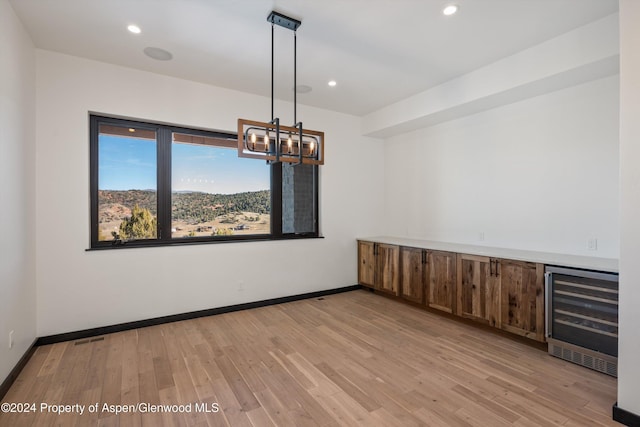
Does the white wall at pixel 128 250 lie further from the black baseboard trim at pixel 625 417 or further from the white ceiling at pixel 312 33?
the black baseboard trim at pixel 625 417

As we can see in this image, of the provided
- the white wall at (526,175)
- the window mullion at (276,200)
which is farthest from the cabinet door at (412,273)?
the window mullion at (276,200)

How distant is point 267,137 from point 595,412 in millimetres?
3180

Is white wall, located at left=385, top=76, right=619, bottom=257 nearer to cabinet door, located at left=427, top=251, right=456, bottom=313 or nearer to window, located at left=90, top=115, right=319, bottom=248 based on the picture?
cabinet door, located at left=427, top=251, right=456, bottom=313

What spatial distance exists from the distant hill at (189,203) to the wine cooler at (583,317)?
12.0 feet

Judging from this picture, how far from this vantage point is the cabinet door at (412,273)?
418 cm

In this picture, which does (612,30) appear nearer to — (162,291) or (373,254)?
(373,254)

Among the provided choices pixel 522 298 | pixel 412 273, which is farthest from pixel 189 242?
pixel 522 298

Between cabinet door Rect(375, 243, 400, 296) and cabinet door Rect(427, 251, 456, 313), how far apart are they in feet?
1.83

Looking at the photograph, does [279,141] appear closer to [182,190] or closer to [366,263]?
[182,190]

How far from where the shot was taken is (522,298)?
3.11 m

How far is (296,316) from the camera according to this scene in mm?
3996

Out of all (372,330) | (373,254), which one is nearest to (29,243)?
(372,330)

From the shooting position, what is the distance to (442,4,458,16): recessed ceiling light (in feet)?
8.06

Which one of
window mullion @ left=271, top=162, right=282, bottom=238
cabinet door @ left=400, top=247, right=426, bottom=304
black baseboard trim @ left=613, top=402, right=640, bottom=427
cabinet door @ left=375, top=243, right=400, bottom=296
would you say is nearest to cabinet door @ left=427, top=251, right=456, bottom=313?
cabinet door @ left=400, top=247, right=426, bottom=304
